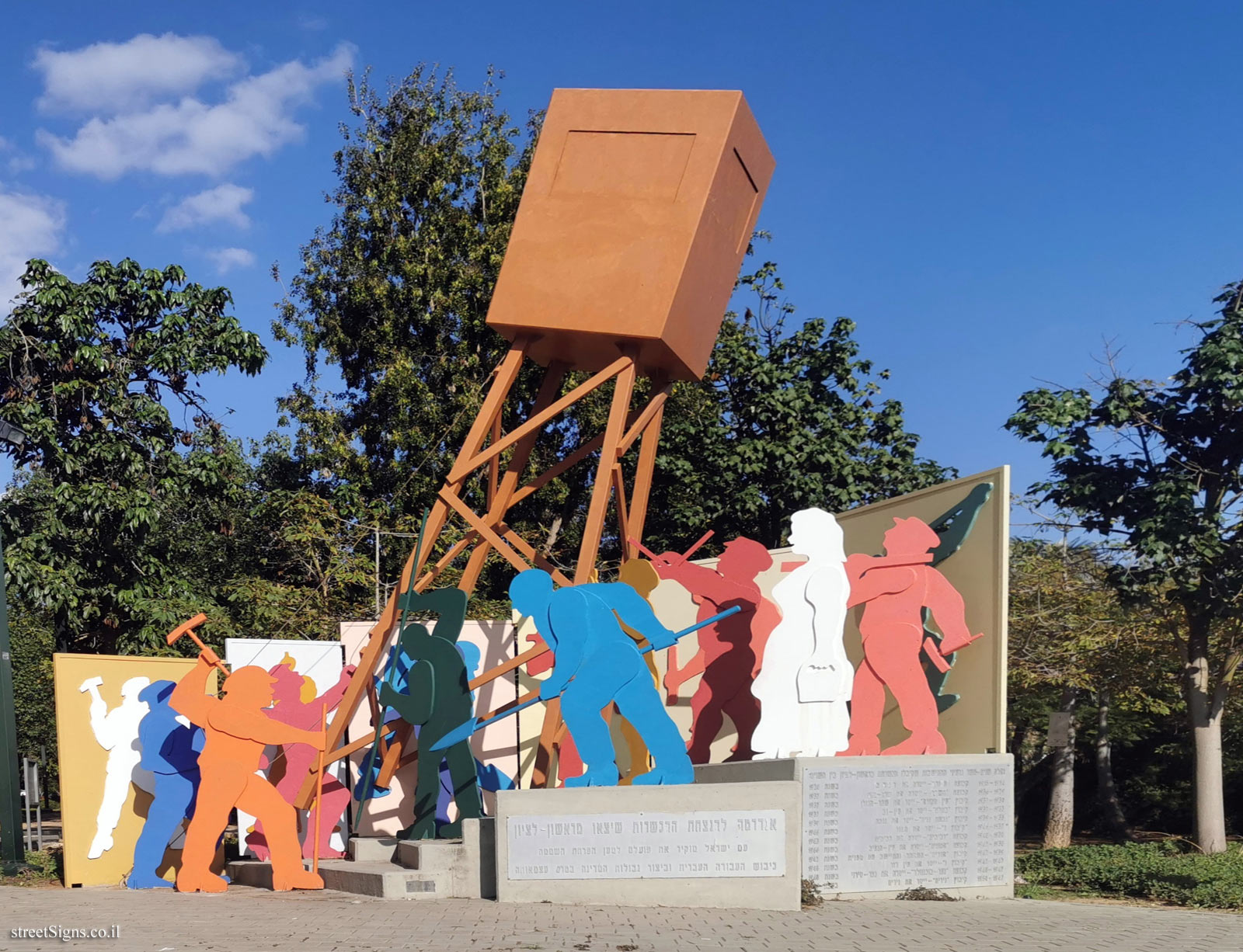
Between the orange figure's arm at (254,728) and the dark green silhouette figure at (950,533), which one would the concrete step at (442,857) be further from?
the dark green silhouette figure at (950,533)

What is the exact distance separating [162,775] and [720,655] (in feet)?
18.9

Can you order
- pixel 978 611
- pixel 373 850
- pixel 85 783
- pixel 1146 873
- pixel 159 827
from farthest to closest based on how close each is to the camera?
1. pixel 1146 873
2. pixel 373 850
3. pixel 85 783
4. pixel 159 827
5. pixel 978 611

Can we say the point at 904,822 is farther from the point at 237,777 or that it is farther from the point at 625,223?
the point at 625,223

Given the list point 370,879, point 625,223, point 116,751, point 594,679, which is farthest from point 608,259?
point 116,751

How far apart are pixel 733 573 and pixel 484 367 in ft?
34.1

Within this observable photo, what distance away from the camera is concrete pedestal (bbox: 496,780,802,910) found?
360 inches

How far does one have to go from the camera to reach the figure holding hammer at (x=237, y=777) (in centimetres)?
1080

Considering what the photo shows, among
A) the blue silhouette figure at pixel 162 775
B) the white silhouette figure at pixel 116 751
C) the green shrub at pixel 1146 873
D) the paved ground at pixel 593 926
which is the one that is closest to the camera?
the paved ground at pixel 593 926

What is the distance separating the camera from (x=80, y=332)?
16.0 m

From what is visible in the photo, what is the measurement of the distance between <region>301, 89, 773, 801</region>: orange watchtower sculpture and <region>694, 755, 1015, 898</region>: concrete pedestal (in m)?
2.67

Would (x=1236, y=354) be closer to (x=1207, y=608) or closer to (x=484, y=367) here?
(x=1207, y=608)

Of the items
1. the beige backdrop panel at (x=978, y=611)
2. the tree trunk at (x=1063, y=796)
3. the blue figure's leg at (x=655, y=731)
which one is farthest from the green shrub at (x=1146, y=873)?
the blue figure's leg at (x=655, y=731)

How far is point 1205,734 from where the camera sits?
643 inches

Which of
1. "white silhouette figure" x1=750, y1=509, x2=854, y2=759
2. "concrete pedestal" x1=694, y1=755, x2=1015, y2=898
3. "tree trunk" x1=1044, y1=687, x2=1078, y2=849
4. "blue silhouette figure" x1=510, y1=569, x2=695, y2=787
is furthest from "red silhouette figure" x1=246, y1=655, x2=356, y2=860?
"tree trunk" x1=1044, y1=687, x2=1078, y2=849
